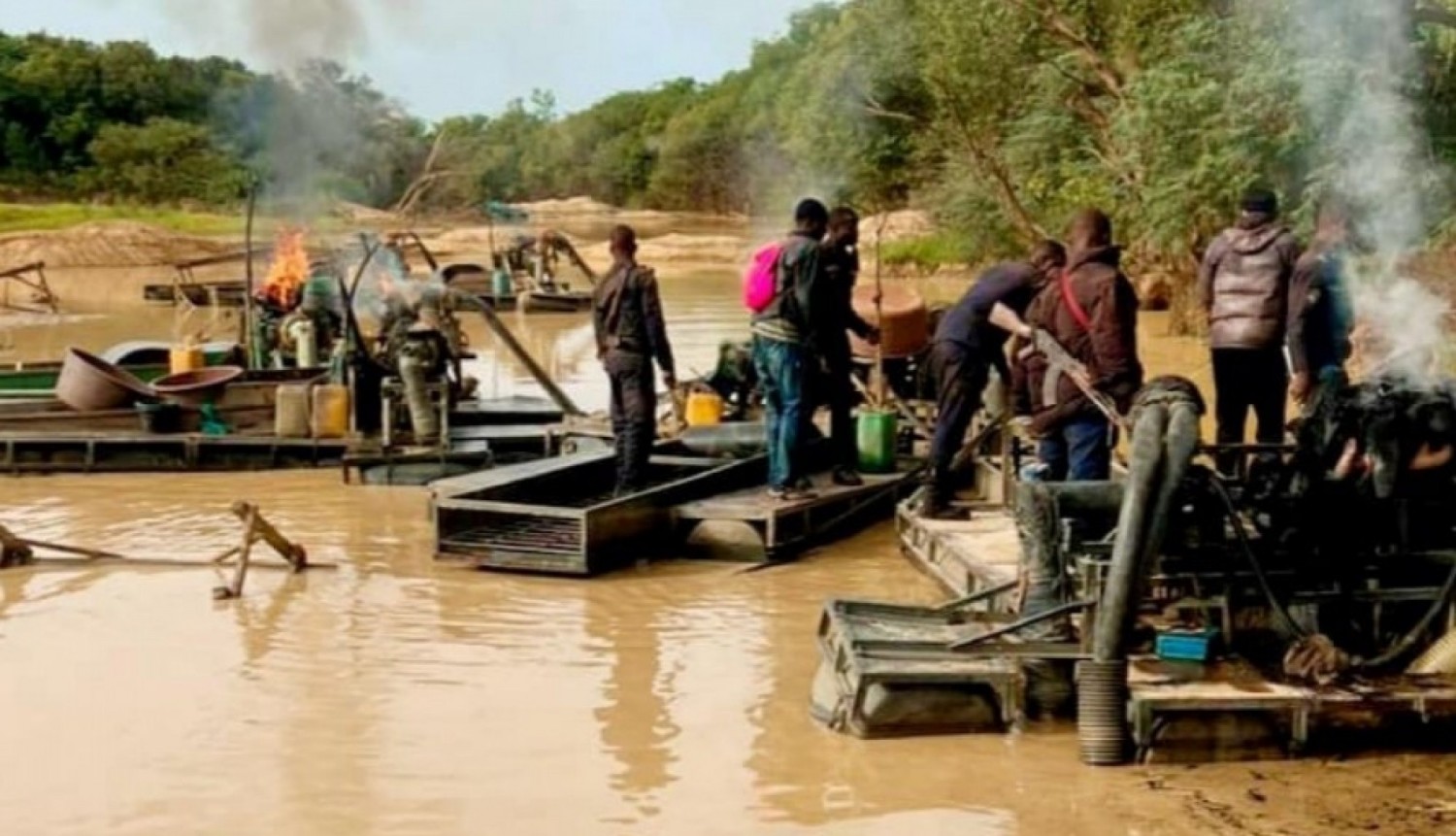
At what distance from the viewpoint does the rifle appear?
26.2ft

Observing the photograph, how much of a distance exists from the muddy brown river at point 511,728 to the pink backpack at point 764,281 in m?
1.37

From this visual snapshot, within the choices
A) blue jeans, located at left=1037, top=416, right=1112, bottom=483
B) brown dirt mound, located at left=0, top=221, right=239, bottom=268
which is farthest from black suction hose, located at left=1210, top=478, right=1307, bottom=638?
brown dirt mound, located at left=0, top=221, right=239, bottom=268

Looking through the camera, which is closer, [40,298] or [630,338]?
[630,338]

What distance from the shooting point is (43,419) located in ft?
47.2

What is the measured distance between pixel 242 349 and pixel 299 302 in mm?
640

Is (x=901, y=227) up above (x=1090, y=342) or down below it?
above

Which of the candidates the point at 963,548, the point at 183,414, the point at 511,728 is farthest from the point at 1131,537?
the point at 183,414

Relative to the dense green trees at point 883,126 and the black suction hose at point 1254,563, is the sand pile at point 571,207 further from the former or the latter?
the black suction hose at point 1254,563

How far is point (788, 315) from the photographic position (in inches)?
406

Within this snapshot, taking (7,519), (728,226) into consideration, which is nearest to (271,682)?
(7,519)

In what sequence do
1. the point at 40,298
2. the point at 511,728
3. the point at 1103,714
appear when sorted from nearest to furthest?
→ 1. the point at 1103,714
2. the point at 511,728
3. the point at 40,298

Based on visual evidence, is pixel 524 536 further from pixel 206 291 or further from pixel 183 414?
pixel 206 291

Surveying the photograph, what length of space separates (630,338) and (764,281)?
82 centimetres

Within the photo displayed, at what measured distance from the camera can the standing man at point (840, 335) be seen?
10.8 meters
